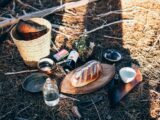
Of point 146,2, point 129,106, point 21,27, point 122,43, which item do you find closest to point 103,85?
point 129,106

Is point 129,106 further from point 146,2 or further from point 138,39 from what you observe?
point 146,2

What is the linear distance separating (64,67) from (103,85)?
0.59 meters

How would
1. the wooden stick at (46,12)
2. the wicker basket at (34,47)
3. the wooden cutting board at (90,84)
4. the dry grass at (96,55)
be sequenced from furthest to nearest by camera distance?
1. the wooden stick at (46,12)
2. the wicker basket at (34,47)
3. the wooden cutting board at (90,84)
4. the dry grass at (96,55)

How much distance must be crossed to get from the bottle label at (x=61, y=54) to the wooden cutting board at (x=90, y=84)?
1.09 feet

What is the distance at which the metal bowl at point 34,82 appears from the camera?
374cm

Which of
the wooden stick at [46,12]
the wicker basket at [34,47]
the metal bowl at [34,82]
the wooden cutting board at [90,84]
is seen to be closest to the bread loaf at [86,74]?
the wooden cutting board at [90,84]

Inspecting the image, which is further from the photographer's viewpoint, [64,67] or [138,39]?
[138,39]

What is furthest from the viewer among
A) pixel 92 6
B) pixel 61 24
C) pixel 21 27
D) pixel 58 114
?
pixel 92 6

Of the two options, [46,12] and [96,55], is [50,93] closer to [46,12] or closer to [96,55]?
[96,55]

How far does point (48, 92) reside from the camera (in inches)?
143

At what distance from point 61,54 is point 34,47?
419 millimetres

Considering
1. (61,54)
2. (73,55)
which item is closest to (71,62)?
(73,55)

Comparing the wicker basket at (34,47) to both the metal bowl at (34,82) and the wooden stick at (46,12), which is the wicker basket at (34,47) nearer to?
the metal bowl at (34,82)

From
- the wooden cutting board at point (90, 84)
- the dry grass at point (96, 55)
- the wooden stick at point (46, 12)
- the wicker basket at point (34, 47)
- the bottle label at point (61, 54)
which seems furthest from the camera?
the wooden stick at point (46, 12)
